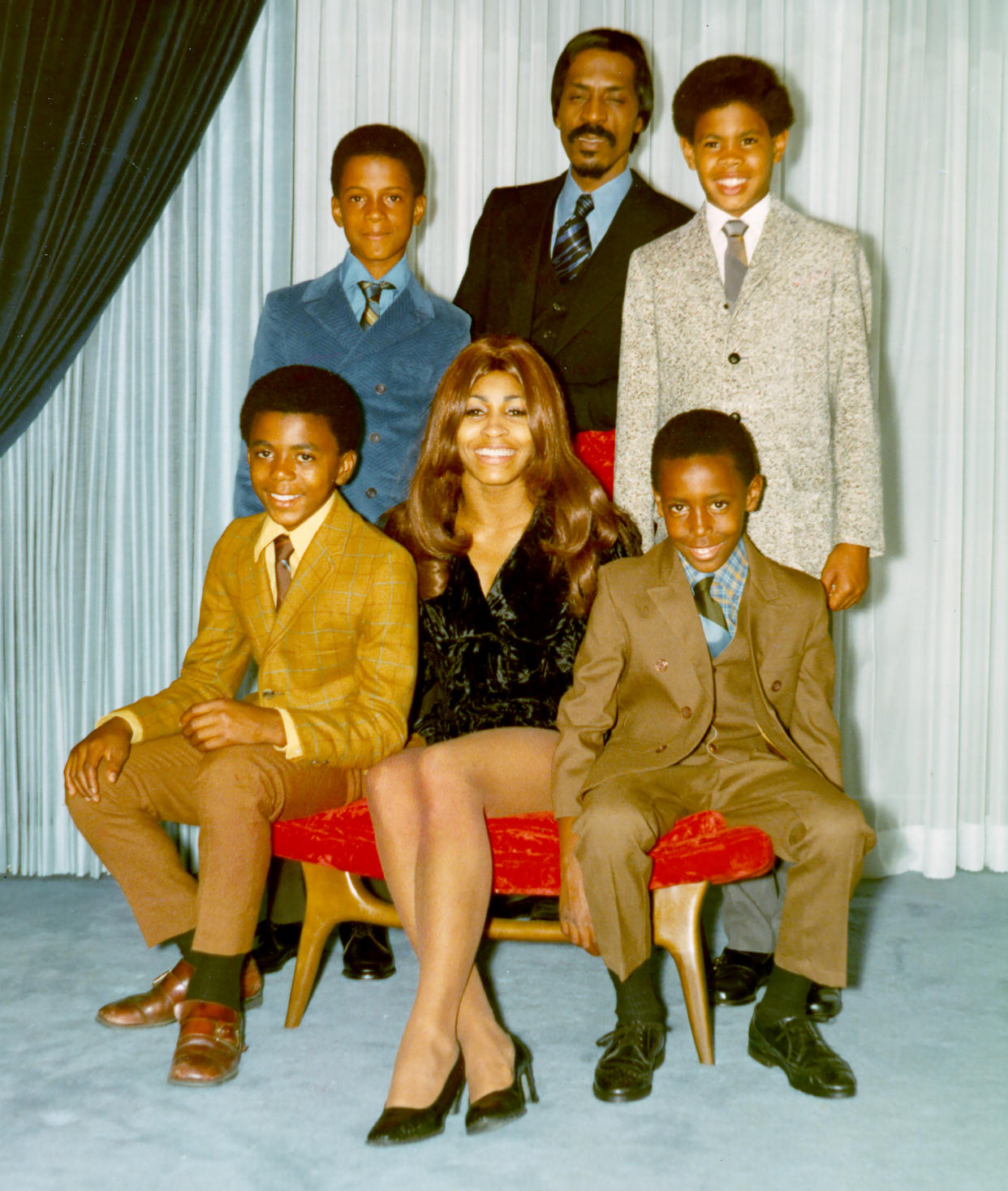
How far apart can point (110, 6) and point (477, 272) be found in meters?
1.24

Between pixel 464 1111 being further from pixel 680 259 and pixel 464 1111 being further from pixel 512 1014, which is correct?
pixel 680 259

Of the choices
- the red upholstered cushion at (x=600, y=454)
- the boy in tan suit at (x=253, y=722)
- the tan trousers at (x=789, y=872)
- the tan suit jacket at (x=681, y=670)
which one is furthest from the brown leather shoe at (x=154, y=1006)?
the red upholstered cushion at (x=600, y=454)

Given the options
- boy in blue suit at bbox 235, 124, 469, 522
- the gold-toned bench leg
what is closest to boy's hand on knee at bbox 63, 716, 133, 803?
the gold-toned bench leg

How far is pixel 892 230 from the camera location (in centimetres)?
361

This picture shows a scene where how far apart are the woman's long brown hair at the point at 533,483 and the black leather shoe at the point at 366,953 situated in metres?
0.84

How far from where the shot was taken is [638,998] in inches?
84.1

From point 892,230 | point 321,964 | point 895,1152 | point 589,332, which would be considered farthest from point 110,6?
point 895,1152

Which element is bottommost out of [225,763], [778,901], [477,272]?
[778,901]

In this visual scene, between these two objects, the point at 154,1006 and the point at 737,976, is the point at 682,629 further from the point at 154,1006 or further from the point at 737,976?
the point at 154,1006

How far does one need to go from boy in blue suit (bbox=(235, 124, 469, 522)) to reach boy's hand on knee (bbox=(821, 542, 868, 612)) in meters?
0.96

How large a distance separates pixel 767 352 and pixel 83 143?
196 cm

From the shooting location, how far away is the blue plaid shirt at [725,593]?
2.36m

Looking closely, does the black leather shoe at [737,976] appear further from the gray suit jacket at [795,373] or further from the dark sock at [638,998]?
the gray suit jacket at [795,373]

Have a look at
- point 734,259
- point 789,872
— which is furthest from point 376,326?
point 789,872
